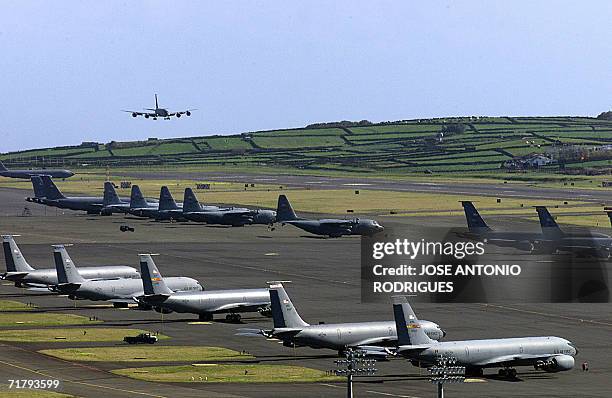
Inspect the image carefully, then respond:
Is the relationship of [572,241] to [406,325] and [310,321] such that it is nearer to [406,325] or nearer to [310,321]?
[310,321]

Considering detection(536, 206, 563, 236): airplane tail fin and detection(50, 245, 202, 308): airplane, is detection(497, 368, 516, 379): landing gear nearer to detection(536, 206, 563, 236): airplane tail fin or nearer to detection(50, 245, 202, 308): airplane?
detection(50, 245, 202, 308): airplane

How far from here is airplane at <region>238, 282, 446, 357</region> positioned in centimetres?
10612

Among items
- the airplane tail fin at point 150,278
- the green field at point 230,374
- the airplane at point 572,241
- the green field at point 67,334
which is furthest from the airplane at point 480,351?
the airplane at point 572,241

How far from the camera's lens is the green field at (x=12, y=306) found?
141875mm

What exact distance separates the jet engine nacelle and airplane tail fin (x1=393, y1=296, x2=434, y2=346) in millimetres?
10117

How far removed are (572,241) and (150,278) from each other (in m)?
76.9

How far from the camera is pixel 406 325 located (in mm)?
98375

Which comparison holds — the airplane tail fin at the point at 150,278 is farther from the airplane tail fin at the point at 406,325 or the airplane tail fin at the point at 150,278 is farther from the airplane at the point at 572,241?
the airplane at the point at 572,241

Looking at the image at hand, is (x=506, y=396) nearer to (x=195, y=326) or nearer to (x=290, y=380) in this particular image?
(x=290, y=380)

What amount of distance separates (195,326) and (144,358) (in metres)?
20.0

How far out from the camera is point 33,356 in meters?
110

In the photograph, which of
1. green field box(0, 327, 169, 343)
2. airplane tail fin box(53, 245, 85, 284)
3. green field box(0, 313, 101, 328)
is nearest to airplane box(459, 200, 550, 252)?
airplane tail fin box(53, 245, 85, 284)

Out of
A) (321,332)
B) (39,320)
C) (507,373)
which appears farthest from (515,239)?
(507,373)

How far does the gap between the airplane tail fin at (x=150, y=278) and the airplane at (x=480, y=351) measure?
32269 mm
